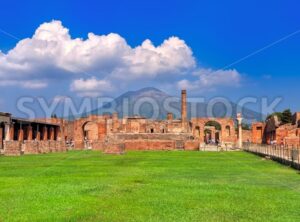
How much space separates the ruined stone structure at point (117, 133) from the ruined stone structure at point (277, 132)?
1.65 m

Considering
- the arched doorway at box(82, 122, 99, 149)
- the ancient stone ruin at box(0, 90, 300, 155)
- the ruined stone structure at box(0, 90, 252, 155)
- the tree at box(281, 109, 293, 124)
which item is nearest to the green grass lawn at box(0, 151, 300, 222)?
the ruined stone structure at box(0, 90, 252, 155)

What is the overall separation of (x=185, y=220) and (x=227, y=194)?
10.4 feet

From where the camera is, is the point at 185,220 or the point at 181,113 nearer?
the point at 185,220

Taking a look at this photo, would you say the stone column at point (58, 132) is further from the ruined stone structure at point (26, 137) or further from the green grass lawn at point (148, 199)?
the green grass lawn at point (148, 199)

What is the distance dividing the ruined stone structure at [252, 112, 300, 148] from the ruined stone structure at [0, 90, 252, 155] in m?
1.65

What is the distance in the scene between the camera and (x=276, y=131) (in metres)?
55.6

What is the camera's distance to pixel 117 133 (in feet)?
170

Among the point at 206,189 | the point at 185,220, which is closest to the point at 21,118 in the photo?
the point at 206,189

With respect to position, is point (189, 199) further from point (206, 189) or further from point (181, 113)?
point (181, 113)

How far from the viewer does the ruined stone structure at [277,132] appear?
51531mm

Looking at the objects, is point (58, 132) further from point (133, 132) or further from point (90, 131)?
point (133, 132)

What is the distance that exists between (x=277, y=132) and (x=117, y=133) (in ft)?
65.6

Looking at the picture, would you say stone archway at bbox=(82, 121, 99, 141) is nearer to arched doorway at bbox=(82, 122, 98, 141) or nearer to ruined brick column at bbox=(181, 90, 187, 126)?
arched doorway at bbox=(82, 122, 98, 141)

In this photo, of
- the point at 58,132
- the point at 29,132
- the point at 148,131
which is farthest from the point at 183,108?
the point at 29,132
